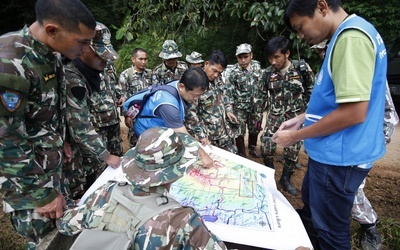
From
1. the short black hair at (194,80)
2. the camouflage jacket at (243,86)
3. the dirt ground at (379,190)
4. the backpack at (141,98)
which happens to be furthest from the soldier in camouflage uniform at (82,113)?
the camouflage jacket at (243,86)

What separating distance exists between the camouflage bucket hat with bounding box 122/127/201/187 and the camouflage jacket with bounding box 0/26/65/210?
50cm

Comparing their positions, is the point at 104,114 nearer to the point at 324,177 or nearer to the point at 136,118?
the point at 136,118

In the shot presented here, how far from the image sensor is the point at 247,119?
432 centimetres

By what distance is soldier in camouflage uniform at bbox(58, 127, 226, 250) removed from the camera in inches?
38.4

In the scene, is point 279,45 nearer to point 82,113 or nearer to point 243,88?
point 243,88

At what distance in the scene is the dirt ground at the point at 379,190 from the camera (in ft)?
7.80

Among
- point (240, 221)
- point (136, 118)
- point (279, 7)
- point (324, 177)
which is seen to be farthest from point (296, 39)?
point (240, 221)

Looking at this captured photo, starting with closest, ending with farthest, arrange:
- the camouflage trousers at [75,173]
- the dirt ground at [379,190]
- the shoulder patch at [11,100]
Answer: the shoulder patch at [11,100] → the camouflage trousers at [75,173] → the dirt ground at [379,190]

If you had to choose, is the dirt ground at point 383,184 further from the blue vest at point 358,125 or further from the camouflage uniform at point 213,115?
the blue vest at point 358,125

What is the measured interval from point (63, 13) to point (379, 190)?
11.6 ft

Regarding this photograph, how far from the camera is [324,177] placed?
Result: 4.67 ft

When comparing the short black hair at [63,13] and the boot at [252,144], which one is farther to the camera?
the boot at [252,144]

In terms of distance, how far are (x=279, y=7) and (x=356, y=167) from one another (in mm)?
2707

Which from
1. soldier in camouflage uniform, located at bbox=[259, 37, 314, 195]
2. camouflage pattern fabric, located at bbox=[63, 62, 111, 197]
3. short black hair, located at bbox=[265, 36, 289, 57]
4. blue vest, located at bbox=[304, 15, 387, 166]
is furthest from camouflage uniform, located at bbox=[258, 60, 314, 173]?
camouflage pattern fabric, located at bbox=[63, 62, 111, 197]
